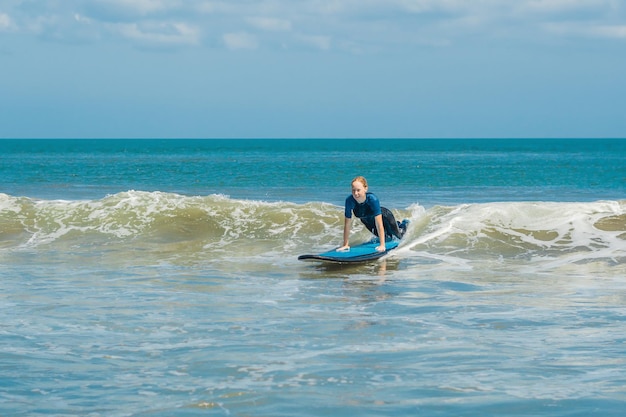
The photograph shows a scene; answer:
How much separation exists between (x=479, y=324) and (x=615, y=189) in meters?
34.6

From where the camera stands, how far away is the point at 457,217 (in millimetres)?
19609

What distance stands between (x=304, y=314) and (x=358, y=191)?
Result: 174 inches

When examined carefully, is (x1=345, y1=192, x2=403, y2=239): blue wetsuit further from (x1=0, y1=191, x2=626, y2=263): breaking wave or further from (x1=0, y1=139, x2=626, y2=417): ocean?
(x1=0, y1=191, x2=626, y2=263): breaking wave

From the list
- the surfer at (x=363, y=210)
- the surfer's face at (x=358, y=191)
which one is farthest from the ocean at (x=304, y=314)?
the surfer's face at (x=358, y=191)

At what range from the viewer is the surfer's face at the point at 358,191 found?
1435 cm

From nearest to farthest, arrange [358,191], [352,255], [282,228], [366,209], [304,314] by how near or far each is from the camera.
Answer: [304,314]
[358,191]
[352,255]
[366,209]
[282,228]

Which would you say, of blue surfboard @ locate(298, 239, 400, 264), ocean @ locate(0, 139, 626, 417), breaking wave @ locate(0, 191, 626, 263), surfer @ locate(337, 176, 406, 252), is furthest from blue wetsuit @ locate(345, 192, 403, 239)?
breaking wave @ locate(0, 191, 626, 263)

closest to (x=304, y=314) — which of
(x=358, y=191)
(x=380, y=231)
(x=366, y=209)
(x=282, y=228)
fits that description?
(x=358, y=191)

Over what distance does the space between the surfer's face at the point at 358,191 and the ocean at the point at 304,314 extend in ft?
4.04

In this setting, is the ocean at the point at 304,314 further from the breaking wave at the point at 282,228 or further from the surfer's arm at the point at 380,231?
the surfer's arm at the point at 380,231

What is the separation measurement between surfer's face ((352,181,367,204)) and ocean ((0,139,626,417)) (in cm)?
123

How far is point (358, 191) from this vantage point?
47.3 feet

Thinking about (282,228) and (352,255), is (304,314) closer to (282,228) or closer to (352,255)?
(352,255)

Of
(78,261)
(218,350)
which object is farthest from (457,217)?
(218,350)
